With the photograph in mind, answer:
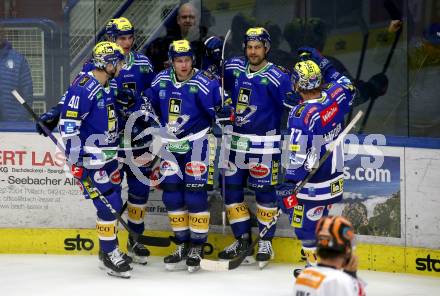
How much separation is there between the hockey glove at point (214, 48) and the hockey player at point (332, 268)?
3.10 meters

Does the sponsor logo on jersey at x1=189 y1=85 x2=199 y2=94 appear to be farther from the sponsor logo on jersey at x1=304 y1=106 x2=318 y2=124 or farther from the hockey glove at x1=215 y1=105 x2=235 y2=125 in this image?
the sponsor logo on jersey at x1=304 y1=106 x2=318 y2=124

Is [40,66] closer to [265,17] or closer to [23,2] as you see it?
[23,2]

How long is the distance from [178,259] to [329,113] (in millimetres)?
1664

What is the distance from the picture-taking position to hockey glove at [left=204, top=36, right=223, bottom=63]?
747cm

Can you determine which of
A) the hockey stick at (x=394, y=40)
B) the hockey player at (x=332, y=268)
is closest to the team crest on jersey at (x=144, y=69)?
the hockey stick at (x=394, y=40)

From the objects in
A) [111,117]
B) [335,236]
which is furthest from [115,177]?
[335,236]

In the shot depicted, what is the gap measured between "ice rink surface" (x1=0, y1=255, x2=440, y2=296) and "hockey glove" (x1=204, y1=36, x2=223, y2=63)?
145cm

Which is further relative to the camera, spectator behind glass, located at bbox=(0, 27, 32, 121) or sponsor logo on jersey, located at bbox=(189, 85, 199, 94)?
spectator behind glass, located at bbox=(0, 27, 32, 121)

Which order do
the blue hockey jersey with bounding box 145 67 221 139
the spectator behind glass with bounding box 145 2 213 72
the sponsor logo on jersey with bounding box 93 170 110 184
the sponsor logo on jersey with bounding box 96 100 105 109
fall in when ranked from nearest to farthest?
the sponsor logo on jersey with bounding box 96 100 105 109 → the sponsor logo on jersey with bounding box 93 170 110 184 → the blue hockey jersey with bounding box 145 67 221 139 → the spectator behind glass with bounding box 145 2 213 72

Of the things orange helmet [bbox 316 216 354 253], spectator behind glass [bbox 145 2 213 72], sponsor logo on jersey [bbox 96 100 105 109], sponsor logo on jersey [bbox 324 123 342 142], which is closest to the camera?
orange helmet [bbox 316 216 354 253]

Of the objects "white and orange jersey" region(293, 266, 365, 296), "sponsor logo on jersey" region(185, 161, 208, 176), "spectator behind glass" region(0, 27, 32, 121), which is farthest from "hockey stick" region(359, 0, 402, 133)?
"white and orange jersey" region(293, 266, 365, 296)

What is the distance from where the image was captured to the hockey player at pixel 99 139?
6930 millimetres

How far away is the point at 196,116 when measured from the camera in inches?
287

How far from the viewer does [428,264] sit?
709 cm
